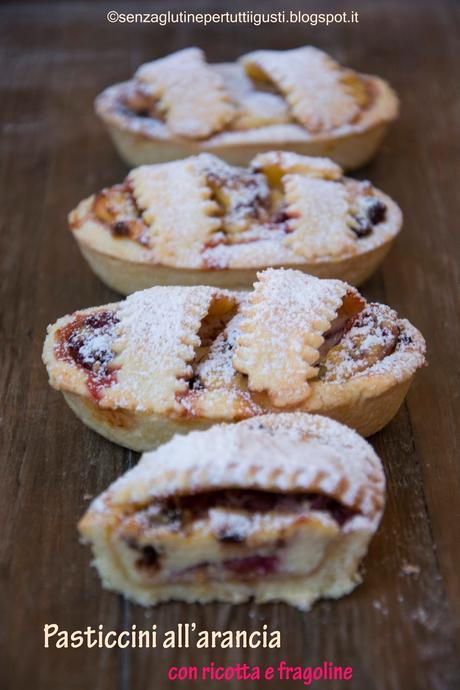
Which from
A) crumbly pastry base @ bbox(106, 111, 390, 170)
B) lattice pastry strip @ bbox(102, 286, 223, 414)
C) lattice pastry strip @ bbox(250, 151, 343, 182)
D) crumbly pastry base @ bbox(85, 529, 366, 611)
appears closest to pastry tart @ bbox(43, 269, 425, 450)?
lattice pastry strip @ bbox(102, 286, 223, 414)

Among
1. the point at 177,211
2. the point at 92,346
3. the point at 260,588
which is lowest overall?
the point at 260,588

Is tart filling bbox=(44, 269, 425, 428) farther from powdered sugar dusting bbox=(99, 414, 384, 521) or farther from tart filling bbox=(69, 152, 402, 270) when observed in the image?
tart filling bbox=(69, 152, 402, 270)

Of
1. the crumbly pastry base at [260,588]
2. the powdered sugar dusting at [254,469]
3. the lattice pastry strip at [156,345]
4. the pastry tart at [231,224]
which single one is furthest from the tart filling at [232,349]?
the crumbly pastry base at [260,588]

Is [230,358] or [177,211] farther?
[177,211]

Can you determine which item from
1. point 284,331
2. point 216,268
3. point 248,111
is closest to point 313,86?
point 248,111

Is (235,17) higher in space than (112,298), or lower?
higher

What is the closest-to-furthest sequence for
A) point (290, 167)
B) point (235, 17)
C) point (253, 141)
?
point (290, 167) < point (253, 141) < point (235, 17)

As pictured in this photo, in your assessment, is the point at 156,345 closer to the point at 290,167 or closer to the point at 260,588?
the point at 260,588
